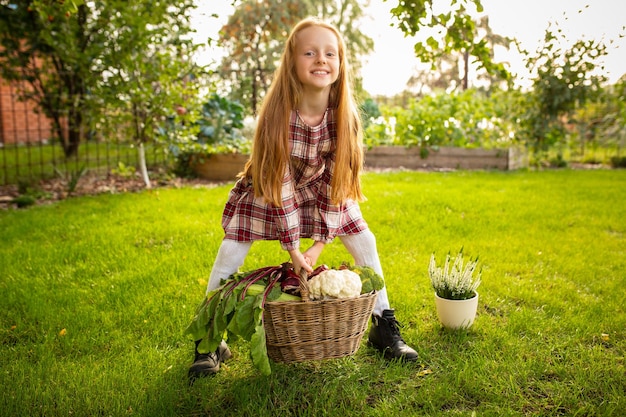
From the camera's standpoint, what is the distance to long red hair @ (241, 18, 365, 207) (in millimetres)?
2160

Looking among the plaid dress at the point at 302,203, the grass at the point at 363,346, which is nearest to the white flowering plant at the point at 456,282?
the grass at the point at 363,346

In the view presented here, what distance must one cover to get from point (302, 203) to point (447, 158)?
230 inches

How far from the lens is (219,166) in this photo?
7062 mm

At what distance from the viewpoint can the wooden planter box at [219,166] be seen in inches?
273

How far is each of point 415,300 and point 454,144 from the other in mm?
5603

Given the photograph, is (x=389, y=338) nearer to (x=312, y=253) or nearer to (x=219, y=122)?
(x=312, y=253)

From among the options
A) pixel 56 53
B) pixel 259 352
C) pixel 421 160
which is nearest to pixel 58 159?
pixel 56 53

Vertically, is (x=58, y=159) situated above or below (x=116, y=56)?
below

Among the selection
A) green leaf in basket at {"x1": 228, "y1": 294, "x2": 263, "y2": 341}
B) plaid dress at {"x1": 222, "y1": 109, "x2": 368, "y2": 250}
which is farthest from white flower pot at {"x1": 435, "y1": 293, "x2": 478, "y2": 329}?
green leaf in basket at {"x1": 228, "y1": 294, "x2": 263, "y2": 341}

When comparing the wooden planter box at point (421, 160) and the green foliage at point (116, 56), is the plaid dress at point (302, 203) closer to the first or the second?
the green foliage at point (116, 56)

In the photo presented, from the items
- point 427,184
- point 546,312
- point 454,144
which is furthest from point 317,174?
point 454,144

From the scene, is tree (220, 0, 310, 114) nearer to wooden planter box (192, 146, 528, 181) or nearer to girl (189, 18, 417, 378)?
wooden planter box (192, 146, 528, 181)

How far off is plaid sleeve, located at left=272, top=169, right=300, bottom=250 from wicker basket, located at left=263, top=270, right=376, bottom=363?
9.2 inches

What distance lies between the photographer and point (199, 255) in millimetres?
3551
